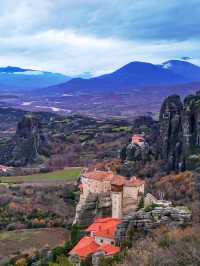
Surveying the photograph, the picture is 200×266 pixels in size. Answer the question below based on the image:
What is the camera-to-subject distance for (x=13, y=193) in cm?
8469

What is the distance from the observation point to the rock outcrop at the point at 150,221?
43.8 m

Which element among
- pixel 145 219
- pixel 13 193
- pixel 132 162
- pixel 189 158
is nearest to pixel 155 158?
pixel 132 162

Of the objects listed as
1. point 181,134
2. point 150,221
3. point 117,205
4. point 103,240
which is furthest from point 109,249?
point 181,134

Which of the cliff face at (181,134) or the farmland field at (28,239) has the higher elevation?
the cliff face at (181,134)

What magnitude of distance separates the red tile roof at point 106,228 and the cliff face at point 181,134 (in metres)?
24.3

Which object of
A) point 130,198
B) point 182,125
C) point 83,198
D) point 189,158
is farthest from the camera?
point 182,125

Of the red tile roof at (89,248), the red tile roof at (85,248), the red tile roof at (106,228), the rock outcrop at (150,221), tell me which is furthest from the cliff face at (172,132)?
the rock outcrop at (150,221)

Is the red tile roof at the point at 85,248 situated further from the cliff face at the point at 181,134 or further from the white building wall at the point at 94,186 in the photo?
the cliff face at the point at 181,134

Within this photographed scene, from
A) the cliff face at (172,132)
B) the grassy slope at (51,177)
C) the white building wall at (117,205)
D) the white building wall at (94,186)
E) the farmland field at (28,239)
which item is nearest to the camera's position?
the white building wall at (117,205)

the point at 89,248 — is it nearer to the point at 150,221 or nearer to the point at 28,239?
the point at 150,221

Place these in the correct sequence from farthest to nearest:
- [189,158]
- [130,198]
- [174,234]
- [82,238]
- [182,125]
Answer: [182,125], [189,158], [130,198], [82,238], [174,234]

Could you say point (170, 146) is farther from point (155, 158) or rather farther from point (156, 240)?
point (156, 240)

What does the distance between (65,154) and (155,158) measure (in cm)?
3199

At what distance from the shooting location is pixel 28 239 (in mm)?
64000
